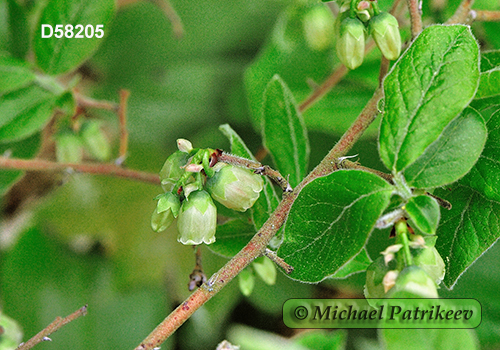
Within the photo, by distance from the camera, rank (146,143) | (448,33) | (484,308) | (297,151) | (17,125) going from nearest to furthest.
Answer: (448,33)
(297,151)
(17,125)
(484,308)
(146,143)

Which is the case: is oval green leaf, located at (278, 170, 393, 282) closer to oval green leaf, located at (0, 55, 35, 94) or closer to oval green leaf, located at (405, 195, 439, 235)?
oval green leaf, located at (405, 195, 439, 235)

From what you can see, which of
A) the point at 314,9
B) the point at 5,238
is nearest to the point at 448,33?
the point at 314,9

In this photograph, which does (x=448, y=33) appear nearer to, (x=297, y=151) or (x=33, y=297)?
(x=297, y=151)

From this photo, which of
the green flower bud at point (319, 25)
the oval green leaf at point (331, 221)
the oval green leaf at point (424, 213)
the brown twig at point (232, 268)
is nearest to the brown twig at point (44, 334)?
the brown twig at point (232, 268)

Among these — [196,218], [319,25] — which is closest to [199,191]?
[196,218]

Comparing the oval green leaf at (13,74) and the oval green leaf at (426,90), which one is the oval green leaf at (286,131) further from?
the oval green leaf at (13,74)

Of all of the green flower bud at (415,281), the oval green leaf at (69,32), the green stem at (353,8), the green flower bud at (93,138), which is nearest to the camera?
the green flower bud at (415,281)

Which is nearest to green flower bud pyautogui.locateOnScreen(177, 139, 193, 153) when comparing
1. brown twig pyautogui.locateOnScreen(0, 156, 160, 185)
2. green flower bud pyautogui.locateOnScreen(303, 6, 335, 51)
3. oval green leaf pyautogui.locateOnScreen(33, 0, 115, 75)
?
brown twig pyautogui.locateOnScreen(0, 156, 160, 185)
